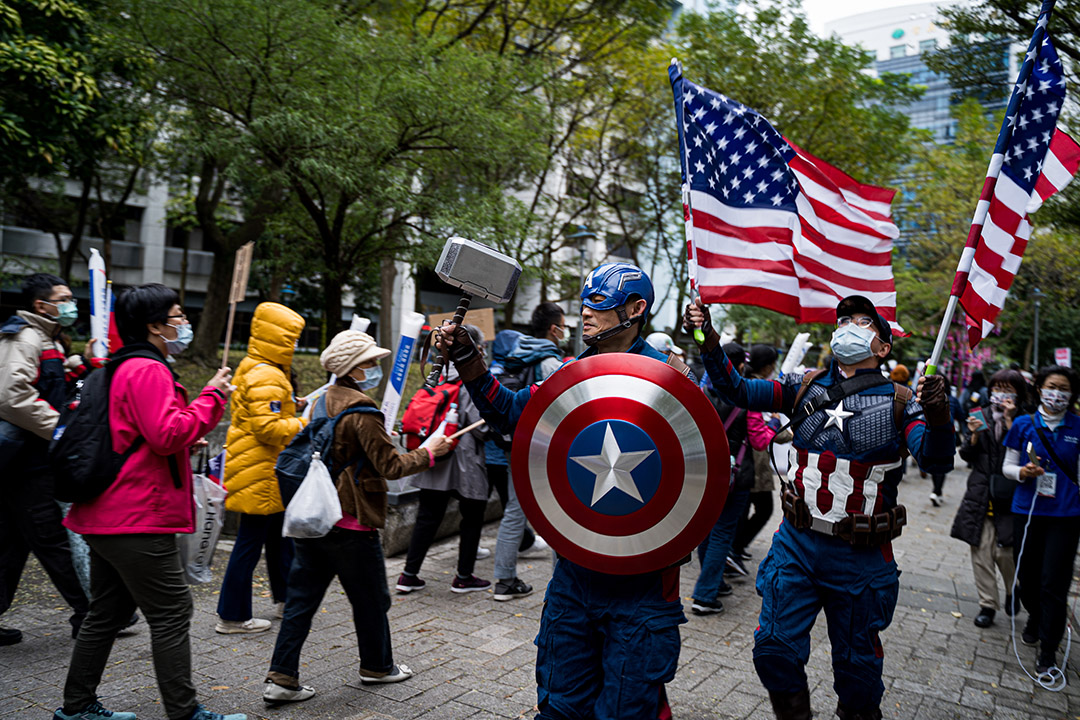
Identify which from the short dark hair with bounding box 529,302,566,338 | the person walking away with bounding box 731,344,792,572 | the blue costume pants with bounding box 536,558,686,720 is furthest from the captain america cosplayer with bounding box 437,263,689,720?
the person walking away with bounding box 731,344,792,572

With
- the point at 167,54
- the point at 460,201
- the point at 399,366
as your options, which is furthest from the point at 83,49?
the point at 399,366

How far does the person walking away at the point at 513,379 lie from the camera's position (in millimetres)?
5719

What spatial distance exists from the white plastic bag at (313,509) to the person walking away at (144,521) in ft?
1.55

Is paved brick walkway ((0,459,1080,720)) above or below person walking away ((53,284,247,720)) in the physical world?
below

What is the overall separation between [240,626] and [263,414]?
1.35 m

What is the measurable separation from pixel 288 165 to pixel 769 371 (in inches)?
273

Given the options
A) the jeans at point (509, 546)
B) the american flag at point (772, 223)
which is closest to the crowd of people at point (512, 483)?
the american flag at point (772, 223)

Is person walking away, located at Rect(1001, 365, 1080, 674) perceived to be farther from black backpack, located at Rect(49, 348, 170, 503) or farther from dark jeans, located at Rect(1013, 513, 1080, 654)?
black backpack, located at Rect(49, 348, 170, 503)

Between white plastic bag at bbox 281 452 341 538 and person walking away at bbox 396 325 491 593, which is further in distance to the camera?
person walking away at bbox 396 325 491 593

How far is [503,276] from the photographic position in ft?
9.48

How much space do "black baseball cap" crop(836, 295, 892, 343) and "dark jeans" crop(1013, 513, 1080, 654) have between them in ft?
7.64

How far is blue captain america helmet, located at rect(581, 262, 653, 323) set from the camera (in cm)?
298

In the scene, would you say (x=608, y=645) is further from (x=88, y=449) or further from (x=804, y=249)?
(x=804, y=249)

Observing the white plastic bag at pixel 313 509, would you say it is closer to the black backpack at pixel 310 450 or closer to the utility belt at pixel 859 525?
the black backpack at pixel 310 450
